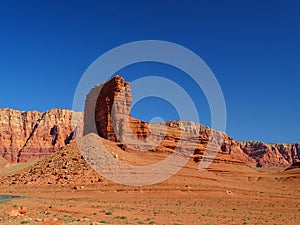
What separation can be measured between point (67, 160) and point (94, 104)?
2008 centimetres

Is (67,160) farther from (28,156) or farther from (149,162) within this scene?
(28,156)

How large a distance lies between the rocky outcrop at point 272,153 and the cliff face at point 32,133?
95973 millimetres

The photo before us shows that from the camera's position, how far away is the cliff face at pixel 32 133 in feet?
479

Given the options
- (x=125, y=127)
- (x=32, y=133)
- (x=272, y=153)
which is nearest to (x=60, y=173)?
(x=125, y=127)

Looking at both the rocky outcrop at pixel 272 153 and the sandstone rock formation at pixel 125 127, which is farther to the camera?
the rocky outcrop at pixel 272 153

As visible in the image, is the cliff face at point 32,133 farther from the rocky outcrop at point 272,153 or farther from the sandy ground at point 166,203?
the sandy ground at point 166,203

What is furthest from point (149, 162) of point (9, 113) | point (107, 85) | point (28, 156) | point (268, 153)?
point (268, 153)

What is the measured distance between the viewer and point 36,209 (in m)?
23.6

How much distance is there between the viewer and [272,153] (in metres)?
188

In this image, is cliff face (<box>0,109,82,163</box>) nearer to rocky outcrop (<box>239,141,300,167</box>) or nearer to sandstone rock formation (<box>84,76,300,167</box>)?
sandstone rock formation (<box>84,76,300,167</box>)

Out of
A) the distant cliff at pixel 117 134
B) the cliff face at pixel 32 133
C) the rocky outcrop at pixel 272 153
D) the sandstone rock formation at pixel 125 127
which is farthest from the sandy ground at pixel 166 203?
the rocky outcrop at pixel 272 153

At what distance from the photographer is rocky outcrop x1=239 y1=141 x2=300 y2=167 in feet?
600

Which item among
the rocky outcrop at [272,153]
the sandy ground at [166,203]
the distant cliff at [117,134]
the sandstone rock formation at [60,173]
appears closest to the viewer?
the sandy ground at [166,203]

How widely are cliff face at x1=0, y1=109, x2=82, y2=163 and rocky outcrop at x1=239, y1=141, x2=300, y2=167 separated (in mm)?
95973
